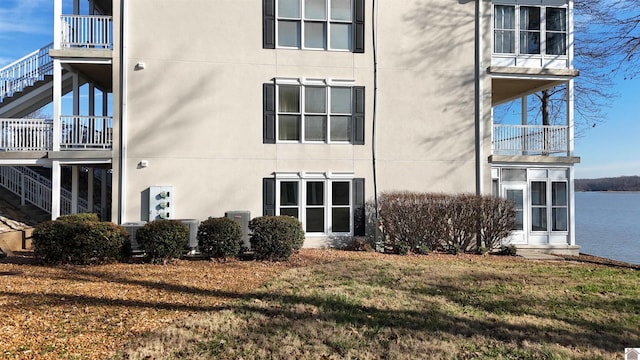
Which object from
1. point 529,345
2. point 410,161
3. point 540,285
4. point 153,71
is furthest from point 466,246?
point 153,71

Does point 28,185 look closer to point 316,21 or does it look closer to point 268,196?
point 268,196

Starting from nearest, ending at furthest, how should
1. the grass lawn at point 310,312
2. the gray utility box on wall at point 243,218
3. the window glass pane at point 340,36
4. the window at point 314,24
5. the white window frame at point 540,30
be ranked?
the grass lawn at point 310,312 < the gray utility box on wall at point 243,218 < the window at point 314,24 < the window glass pane at point 340,36 < the white window frame at point 540,30

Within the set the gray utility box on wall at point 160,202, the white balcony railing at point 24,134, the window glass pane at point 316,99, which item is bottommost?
the gray utility box on wall at point 160,202

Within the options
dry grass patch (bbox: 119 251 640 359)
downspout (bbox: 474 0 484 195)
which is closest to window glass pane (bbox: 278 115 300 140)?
dry grass patch (bbox: 119 251 640 359)

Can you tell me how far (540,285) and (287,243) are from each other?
16.5 feet

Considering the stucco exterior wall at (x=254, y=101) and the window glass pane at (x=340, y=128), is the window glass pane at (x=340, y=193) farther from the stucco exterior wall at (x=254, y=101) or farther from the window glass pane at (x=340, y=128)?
the window glass pane at (x=340, y=128)

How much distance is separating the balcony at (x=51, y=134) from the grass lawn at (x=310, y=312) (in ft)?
14.0

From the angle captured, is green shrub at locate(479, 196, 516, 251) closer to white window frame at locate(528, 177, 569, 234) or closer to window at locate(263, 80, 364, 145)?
white window frame at locate(528, 177, 569, 234)

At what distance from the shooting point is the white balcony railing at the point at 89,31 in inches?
444

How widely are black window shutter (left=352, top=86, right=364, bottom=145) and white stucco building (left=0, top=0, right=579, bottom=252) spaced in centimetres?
3

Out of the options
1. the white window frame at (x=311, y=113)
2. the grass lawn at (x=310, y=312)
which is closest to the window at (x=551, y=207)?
the grass lawn at (x=310, y=312)

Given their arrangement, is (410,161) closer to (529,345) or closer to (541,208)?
(541,208)

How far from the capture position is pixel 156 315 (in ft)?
17.5

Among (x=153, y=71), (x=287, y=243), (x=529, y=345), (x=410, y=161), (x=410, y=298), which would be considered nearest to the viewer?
(x=529, y=345)
